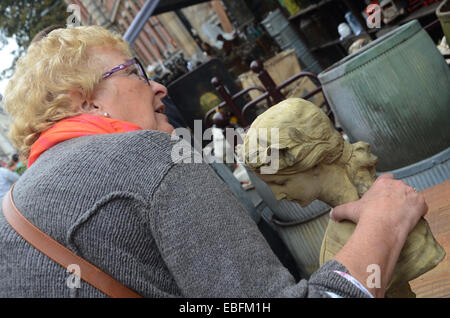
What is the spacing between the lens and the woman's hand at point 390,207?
3.34ft

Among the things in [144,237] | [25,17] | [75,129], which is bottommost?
[144,237]


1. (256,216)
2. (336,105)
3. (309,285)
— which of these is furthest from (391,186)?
(256,216)

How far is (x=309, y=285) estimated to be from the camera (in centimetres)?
87

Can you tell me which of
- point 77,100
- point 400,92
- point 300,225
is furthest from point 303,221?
point 77,100

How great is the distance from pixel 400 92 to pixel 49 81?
1577mm

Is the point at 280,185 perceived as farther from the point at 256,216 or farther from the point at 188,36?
the point at 188,36

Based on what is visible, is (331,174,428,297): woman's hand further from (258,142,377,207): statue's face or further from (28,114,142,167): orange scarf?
(28,114,142,167): orange scarf

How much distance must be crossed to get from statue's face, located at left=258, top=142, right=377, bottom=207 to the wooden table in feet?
1.94

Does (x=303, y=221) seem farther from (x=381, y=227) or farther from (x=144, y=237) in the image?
(x=144, y=237)

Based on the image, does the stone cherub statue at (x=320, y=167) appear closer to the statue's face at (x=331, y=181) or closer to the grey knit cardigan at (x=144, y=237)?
the statue's face at (x=331, y=181)

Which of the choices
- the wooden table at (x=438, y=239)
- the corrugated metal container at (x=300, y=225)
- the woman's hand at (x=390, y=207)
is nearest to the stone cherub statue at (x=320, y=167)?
the woman's hand at (x=390, y=207)

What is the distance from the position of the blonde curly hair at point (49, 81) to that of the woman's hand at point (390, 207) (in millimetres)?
896

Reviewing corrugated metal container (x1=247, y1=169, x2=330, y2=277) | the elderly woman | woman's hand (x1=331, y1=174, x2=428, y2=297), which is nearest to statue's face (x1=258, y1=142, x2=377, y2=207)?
woman's hand (x1=331, y1=174, x2=428, y2=297)

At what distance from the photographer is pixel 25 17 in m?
11.1
